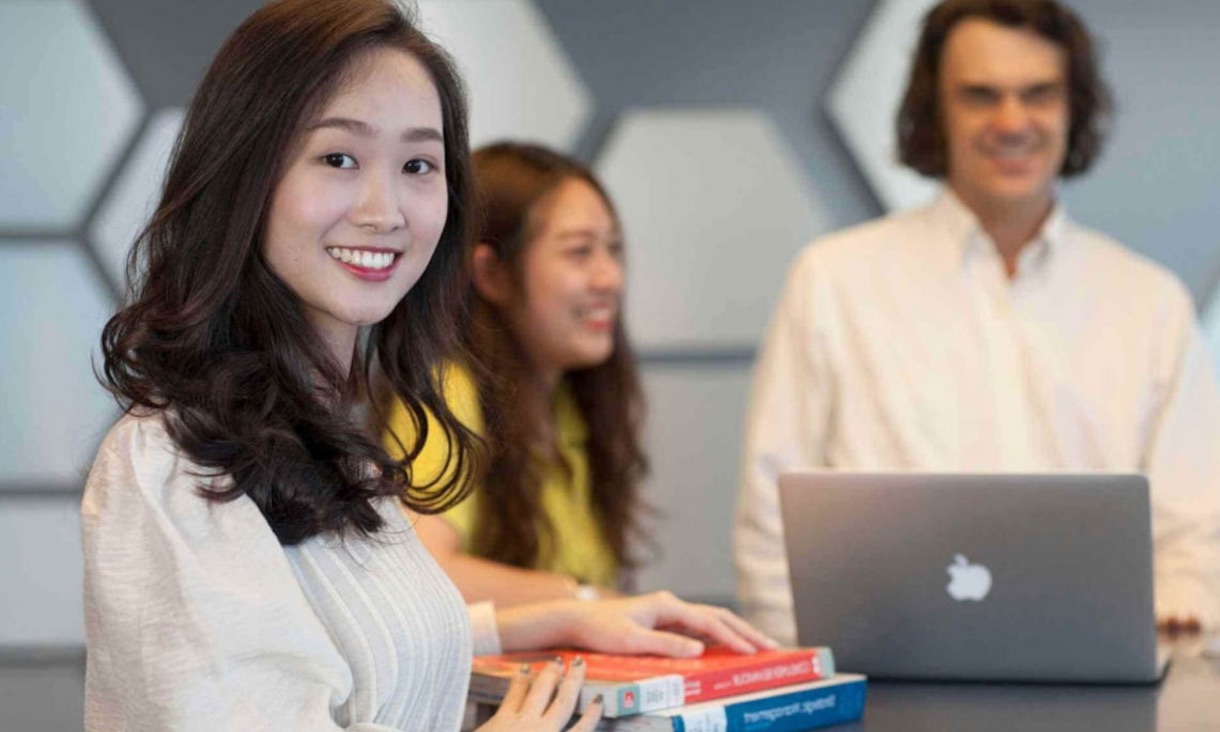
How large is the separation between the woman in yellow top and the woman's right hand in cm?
83

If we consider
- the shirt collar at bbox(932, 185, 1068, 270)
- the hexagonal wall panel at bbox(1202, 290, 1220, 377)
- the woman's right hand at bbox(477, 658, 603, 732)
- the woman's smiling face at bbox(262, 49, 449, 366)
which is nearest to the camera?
the woman's smiling face at bbox(262, 49, 449, 366)

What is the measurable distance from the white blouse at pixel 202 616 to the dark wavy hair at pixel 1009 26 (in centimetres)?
219

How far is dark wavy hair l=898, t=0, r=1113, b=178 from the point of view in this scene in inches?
123

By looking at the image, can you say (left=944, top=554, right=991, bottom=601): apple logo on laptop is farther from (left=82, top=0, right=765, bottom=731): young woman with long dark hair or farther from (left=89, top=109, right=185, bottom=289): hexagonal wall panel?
Answer: (left=89, top=109, right=185, bottom=289): hexagonal wall panel

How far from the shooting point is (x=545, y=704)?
1549 millimetres

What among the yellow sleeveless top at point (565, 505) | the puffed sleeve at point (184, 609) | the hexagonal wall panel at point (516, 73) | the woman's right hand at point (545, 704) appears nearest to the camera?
the puffed sleeve at point (184, 609)

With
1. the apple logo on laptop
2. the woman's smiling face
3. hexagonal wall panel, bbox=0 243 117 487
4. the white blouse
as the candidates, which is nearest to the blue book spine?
the apple logo on laptop

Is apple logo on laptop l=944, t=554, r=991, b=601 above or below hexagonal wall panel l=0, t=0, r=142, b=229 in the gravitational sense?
below

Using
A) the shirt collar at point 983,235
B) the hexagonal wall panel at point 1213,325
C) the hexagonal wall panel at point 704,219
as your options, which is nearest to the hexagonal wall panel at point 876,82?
the hexagonal wall panel at point 704,219

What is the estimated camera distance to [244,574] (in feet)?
4.13

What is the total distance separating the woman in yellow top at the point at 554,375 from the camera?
247cm

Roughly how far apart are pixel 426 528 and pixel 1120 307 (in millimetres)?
1473

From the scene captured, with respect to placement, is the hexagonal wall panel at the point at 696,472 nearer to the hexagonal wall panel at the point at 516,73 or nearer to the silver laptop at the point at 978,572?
the hexagonal wall panel at the point at 516,73

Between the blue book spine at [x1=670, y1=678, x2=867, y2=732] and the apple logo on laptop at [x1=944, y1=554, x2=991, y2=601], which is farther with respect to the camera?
the apple logo on laptop at [x1=944, y1=554, x2=991, y2=601]
